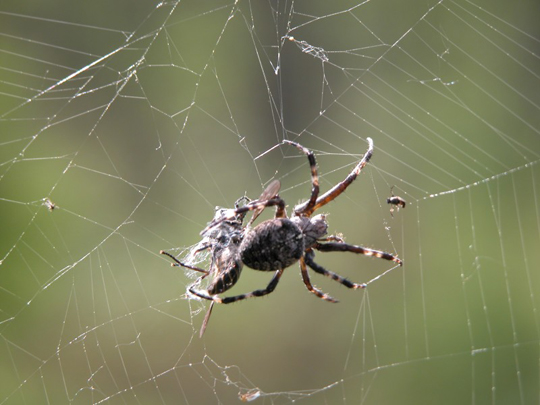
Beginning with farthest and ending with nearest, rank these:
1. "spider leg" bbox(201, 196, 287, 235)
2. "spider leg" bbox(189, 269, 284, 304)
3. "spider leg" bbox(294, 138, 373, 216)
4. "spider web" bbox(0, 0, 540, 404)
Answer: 1. "spider web" bbox(0, 0, 540, 404)
2. "spider leg" bbox(294, 138, 373, 216)
3. "spider leg" bbox(189, 269, 284, 304)
4. "spider leg" bbox(201, 196, 287, 235)

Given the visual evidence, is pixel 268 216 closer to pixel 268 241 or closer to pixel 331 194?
pixel 331 194

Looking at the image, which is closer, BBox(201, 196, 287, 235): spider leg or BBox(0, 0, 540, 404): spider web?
BBox(201, 196, 287, 235): spider leg

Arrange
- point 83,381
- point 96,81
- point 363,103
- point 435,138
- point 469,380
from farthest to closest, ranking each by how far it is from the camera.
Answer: point 363,103
point 96,81
point 435,138
point 469,380
point 83,381

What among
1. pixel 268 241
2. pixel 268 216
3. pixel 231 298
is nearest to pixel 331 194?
pixel 268 241

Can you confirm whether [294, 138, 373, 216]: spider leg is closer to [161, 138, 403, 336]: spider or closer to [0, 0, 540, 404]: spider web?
[161, 138, 403, 336]: spider

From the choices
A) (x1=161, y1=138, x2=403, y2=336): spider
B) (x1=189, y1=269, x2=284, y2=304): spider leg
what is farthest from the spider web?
(x1=189, y1=269, x2=284, y2=304): spider leg

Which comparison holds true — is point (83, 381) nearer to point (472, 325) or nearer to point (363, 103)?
point (472, 325)

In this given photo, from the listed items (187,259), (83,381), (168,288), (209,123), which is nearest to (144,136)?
(209,123)

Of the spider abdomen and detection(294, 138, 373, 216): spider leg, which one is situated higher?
detection(294, 138, 373, 216): spider leg
